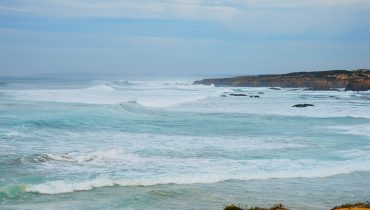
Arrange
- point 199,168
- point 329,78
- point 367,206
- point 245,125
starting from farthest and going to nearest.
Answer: point 329,78 < point 245,125 < point 199,168 < point 367,206

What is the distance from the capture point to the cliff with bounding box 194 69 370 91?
97.5m

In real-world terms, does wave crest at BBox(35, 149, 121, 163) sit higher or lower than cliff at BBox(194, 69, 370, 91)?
lower

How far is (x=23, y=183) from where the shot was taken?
17219 millimetres

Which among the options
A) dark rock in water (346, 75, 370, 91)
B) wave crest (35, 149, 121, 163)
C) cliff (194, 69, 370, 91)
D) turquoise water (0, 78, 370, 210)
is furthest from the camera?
cliff (194, 69, 370, 91)

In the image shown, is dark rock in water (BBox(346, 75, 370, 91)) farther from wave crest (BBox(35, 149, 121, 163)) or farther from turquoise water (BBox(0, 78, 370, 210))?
wave crest (BBox(35, 149, 121, 163))

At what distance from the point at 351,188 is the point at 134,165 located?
25.6 feet

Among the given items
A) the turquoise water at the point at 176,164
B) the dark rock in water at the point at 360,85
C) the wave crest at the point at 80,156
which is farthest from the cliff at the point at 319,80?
the wave crest at the point at 80,156

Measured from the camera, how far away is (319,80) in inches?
4409

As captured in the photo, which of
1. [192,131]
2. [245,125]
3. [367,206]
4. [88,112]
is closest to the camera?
[367,206]

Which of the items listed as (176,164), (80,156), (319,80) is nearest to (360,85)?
(319,80)

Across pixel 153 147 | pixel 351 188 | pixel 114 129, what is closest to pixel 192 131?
pixel 114 129

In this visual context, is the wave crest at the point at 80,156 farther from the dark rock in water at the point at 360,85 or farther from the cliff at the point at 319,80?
the cliff at the point at 319,80

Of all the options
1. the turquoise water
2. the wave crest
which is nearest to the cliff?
the turquoise water

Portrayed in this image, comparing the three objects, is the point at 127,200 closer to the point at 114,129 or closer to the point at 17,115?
the point at 114,129
